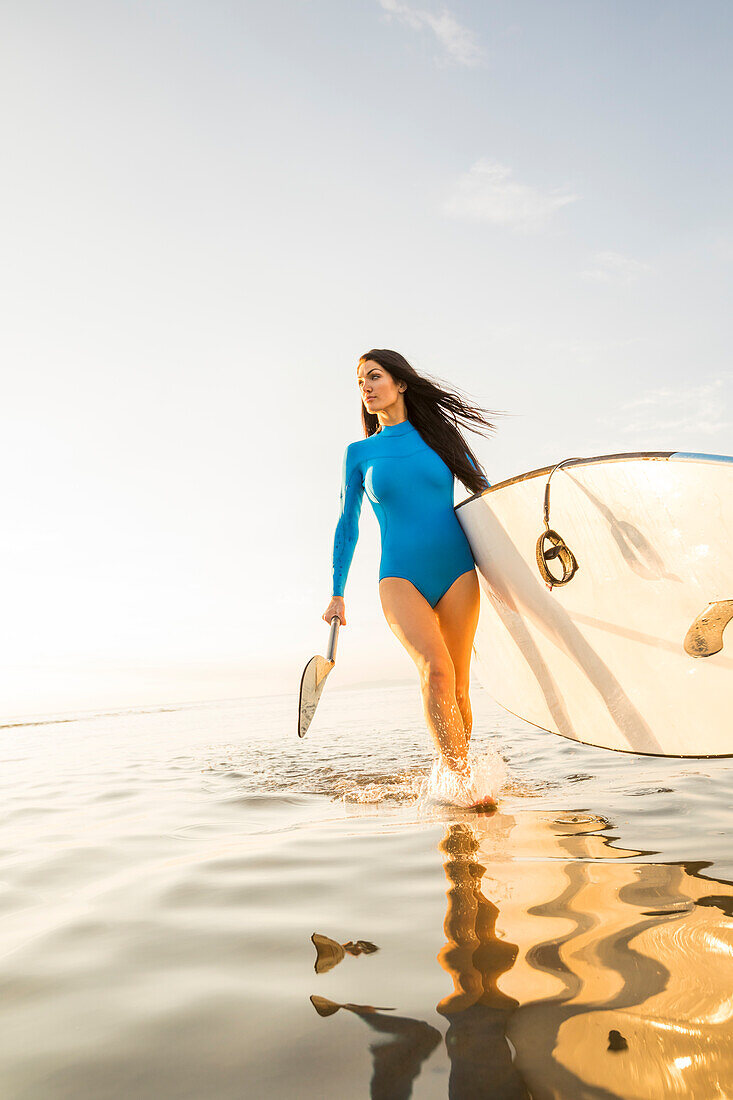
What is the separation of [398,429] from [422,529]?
0.56 metres

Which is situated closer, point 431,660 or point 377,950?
point 377,950

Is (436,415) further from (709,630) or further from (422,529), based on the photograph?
(709,630)

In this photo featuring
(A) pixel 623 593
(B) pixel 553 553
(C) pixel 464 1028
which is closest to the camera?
(C) pixel 464 1028

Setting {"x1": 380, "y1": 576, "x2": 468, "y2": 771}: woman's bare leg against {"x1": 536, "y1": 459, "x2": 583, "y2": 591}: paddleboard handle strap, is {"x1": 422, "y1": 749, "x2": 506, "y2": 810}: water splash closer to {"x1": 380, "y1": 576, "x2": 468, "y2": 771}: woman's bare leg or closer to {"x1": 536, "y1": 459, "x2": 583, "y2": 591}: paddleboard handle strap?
{"x1": 380, "y1": 576, "x2": 468, "y2": 771}: woman's bare leg

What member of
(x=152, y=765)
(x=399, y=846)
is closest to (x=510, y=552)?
(x=399, y=846)

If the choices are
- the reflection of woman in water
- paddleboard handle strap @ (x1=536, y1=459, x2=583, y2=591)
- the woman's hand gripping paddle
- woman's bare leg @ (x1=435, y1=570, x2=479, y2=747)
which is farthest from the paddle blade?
the reflection of woman in water

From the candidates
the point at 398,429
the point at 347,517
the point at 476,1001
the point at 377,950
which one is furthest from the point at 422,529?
the point at 476,1001

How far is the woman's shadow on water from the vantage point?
92cm

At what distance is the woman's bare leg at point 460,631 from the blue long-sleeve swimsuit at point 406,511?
49 mm

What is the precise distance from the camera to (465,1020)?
1.07 metres

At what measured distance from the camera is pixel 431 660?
286cm

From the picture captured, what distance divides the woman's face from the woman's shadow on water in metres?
2.50

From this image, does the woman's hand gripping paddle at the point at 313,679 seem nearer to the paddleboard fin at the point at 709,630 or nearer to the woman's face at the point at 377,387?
the woman's face at the point at 377,387

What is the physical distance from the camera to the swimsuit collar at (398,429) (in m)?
3.43
